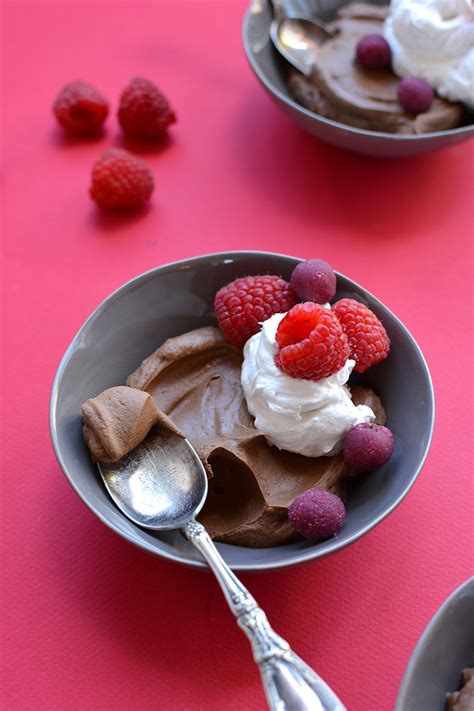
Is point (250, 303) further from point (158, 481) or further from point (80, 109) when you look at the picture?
point (80, 109)

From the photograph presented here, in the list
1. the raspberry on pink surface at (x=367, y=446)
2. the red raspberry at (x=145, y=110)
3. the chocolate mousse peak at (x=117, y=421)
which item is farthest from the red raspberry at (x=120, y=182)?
the raspberry on pink surface at (x=367, y=446)

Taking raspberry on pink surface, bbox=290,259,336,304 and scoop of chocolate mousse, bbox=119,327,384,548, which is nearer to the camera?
scoop of chocolate mousse, bbox=119,327,384,548

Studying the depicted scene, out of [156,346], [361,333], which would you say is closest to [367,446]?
[361,333]

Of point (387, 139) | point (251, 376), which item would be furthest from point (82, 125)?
point (251, 376)

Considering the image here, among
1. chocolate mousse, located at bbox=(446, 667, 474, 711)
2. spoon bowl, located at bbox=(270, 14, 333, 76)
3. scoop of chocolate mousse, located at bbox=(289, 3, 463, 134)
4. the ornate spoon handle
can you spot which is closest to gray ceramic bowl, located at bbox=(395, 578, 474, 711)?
chocolate mousse, located at bbox=(446, 667, 474, 711)

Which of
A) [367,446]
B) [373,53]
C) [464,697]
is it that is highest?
[373,53]

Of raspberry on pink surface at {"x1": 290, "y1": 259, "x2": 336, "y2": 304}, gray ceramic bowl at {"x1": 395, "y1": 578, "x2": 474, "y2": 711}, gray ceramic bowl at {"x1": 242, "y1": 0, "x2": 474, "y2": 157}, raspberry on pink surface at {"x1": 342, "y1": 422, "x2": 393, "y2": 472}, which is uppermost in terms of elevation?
gray ceramic bowl at {"x1": 242, "y1": 0, "x2": 474, "y2": 157}

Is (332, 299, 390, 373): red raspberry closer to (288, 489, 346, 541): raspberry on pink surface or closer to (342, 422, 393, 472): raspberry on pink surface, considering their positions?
(342, 422, 393, 472): raspberry on pink surface

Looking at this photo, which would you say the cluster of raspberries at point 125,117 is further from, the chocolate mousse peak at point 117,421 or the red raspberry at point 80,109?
the chocolate mousse peak at point 117,421
